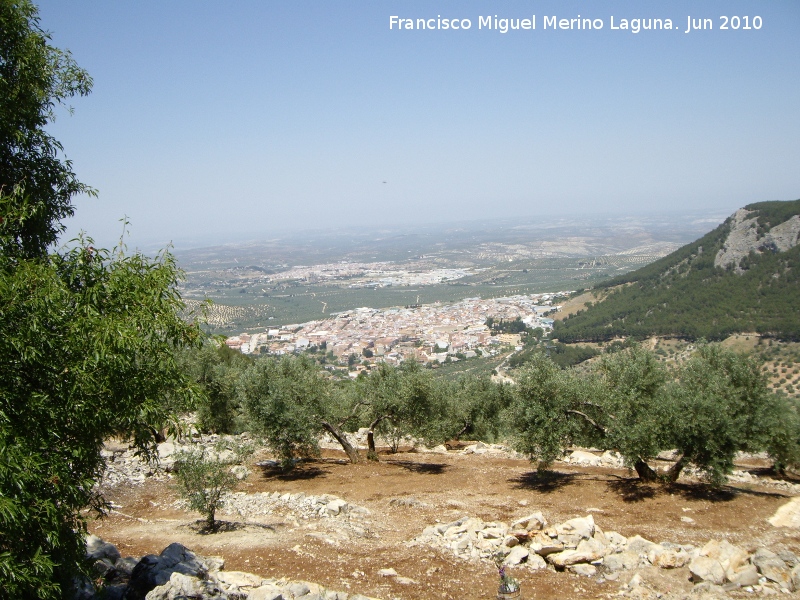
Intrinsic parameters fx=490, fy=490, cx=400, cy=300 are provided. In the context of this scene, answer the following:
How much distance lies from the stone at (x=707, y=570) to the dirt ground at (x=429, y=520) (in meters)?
0.26

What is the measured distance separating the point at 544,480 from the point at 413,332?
83.7 meters

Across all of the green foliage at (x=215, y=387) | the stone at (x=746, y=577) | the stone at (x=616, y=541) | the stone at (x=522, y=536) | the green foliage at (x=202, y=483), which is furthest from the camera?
the green foliage at (x=215, y=387)

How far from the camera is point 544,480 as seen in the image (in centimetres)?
1853

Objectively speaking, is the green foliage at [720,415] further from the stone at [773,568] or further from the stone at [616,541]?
the stone at [773,568]

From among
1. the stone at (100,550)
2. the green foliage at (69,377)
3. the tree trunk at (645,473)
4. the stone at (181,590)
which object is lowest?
the tree trunk at (645,473)

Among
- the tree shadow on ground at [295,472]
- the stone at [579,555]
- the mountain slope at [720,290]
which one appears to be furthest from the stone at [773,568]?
the mountain slope at [720,290]

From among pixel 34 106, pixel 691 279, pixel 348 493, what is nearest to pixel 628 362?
pixel 348 493

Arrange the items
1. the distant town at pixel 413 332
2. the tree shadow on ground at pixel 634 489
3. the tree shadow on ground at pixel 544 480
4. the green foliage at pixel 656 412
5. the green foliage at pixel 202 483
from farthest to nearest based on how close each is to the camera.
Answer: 1. the distant town at pixel 413 332
2. the tree shadow on ground at pixel 544 480
3. the tree shadow on ground at pixel 634 489
4. the green foliage at pixel 656 412
5. the green foliage at pixel 202 483

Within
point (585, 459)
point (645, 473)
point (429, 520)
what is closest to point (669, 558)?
point (429, 520)

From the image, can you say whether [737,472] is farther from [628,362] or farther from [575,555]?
[575,555]

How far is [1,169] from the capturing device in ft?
21.2

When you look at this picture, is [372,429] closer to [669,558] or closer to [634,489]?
[634,489]

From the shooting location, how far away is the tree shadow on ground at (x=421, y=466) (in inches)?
814

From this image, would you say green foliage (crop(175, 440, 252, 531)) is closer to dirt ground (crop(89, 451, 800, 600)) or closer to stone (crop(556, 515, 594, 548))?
dirt ground (crop(89, 451, 800, 600))
